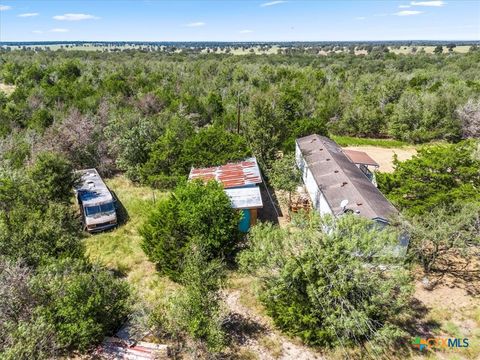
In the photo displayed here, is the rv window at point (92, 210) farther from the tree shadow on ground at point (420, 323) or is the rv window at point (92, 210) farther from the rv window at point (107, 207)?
the tree shadow on ground at point (420, 323)

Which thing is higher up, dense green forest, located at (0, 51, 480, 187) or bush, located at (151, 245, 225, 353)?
dense green forest, located at (0, 51, 480, 187)

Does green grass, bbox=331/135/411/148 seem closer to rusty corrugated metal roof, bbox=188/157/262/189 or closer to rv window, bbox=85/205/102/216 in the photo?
rusty corrugated metal roof, bbox=188/157/262/189

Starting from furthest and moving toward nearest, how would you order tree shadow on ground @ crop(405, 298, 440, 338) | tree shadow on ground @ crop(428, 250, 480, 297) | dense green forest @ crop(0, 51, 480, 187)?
dense green forest @ crop(0, 51, 480, 187) → tree shadow on ground @ crop(428, 250, 480, 297) → tree shadow on ground @ crop(405, 298, 440, 338)

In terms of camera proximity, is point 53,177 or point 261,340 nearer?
point 261,340

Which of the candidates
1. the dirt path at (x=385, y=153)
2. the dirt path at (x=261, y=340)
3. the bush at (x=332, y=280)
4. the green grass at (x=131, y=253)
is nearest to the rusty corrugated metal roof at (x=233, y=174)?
the green grass at (x=131, y=253)

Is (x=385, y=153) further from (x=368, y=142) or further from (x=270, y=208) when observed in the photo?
(x=270, y=208)

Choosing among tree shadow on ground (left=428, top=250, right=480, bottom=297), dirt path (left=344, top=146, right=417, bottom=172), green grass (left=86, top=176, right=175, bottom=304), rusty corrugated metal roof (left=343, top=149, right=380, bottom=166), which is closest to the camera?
green grass (left=86, top=176, right=175, bottom=304)

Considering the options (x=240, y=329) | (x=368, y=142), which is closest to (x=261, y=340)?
(x=240, y=329)

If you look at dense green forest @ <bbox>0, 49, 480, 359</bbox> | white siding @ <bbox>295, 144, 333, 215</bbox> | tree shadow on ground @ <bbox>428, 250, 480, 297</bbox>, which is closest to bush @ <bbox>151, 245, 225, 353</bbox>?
dense green forest @ <bbox>0, 49, 480, 359</bbox>
